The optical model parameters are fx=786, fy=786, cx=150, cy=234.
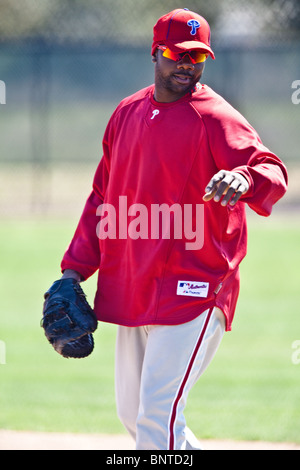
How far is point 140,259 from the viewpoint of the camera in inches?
115

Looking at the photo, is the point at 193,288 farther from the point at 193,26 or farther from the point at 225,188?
the point at 193,26

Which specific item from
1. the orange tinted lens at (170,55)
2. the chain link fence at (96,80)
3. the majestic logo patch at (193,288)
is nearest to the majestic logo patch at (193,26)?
the orange tinted lens at (170,55)

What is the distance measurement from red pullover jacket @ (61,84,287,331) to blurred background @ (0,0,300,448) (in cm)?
162

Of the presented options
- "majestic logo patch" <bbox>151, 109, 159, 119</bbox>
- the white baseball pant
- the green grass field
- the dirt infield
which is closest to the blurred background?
the green grass field

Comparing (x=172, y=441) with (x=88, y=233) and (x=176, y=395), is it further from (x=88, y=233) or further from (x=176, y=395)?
(x=88, y=233)

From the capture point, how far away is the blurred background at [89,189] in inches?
192

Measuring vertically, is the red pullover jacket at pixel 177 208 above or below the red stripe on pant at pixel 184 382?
above

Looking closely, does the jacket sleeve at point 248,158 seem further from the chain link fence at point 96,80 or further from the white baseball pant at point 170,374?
the chain link fence at point 96,80

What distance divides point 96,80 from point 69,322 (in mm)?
11248

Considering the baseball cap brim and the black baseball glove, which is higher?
the baseball cap brim

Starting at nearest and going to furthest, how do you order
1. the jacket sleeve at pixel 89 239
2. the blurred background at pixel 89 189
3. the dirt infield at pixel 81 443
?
the jacket sleeve at pixel 89 239 < the dirt infield at pixel 81 443 < the blurred background at pixel 89 189

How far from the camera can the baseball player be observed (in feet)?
9.08

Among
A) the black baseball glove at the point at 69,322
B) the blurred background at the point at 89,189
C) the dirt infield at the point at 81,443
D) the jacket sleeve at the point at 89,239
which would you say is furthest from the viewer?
the blurred background at the point at 89,189

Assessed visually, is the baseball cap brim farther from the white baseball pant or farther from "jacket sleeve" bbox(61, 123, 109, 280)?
the white baseball pant
